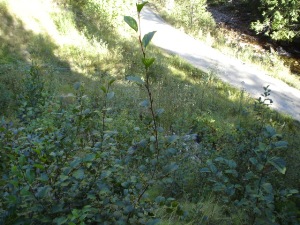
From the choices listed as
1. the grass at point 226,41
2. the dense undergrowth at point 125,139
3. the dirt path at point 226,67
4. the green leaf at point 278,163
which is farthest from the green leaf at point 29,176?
the grass at point 226,41

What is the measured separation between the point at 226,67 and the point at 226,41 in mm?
4746

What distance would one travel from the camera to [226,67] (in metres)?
11.6

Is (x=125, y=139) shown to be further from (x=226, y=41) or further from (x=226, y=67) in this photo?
(x=226, y=41)

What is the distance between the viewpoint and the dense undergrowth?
1787 millimetres

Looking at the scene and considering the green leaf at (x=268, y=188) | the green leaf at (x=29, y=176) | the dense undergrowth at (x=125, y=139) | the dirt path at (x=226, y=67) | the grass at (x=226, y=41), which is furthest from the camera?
the grass at (x=226, y=41)

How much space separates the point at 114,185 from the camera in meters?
2.00

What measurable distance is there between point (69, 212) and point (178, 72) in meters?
8.47

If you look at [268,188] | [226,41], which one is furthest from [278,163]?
[226,41]

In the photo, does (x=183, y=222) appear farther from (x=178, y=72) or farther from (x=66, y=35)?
(x=66, y=35)

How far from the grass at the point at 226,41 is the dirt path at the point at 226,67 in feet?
2.42

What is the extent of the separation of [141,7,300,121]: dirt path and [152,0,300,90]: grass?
739mm

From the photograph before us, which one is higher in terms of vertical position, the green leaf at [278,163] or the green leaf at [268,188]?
the green leaf at [278,163]

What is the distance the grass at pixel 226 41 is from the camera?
1314 cm

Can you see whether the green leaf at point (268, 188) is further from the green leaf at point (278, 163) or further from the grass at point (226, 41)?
the grass at point (226, 41)
